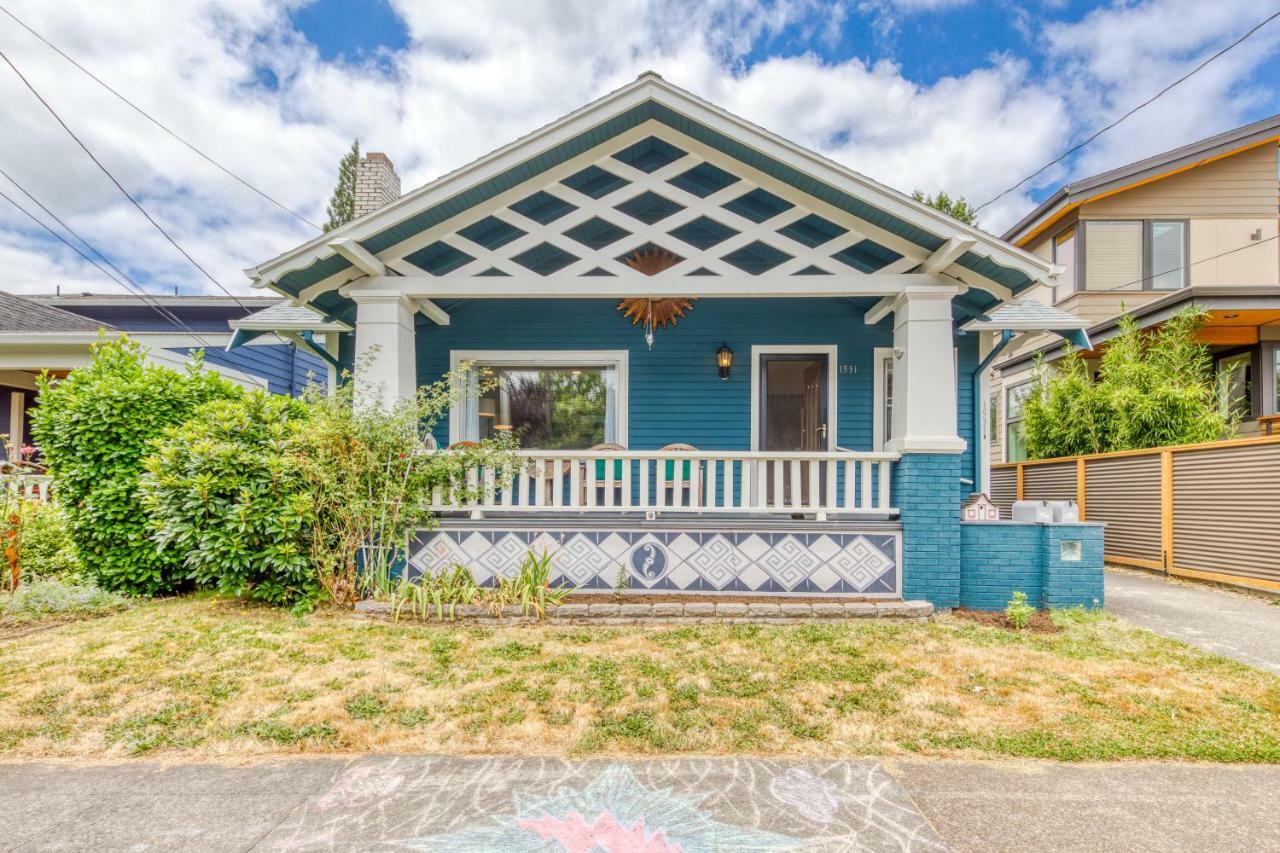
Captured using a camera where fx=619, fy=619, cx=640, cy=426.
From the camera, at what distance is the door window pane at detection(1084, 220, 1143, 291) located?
38.0 feet

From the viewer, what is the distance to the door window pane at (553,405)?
7.34 meters

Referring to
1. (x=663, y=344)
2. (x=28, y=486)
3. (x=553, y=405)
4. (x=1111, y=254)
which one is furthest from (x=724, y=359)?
(x=1111, y=254)

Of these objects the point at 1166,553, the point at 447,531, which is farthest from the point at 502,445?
the point at 1166,553

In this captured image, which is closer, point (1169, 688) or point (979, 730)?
point (979, 730)

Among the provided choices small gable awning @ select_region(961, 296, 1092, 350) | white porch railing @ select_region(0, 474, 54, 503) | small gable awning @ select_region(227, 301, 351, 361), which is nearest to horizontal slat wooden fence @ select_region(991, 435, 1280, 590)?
small gable awning @ select_region(961, 296, 1092, 350)

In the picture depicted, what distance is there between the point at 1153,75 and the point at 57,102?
57.6 feet

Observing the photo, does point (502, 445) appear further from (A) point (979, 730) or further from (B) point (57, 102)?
(B) point (57, 102)

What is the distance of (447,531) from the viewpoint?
5109 millimetres

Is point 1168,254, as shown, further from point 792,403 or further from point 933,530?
point 933,530

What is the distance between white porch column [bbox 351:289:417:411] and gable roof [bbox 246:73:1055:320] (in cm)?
38

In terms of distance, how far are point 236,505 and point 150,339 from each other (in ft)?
27.6

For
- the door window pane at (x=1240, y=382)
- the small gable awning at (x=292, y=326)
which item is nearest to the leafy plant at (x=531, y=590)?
the small gable awning at (x=292, y=326)

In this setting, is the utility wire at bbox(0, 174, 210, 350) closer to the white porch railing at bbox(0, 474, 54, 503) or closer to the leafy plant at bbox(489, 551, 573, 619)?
the white porch railing at bbox(0, 474, 54, 503)

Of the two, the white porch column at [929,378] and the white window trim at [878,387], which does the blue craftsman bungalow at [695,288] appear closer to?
the white porch column at [929,378]
